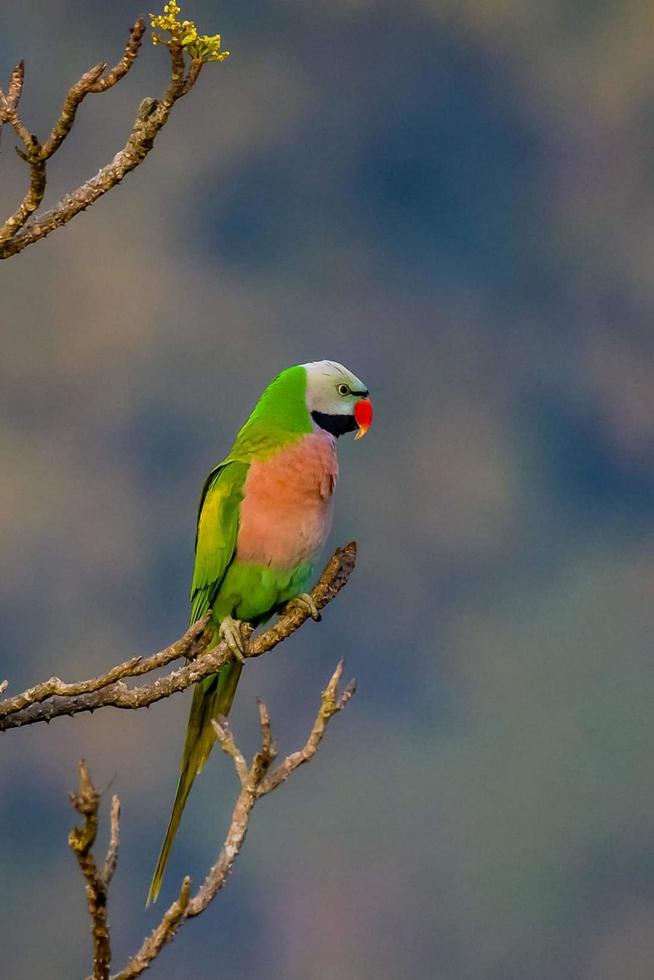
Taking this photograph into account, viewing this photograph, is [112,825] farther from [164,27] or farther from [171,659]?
[164,27]

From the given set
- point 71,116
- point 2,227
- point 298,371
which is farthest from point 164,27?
point 298,371

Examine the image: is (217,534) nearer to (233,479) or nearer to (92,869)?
(233,479)

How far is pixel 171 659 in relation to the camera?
2.64 meters

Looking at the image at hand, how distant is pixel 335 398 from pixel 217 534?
57 cm

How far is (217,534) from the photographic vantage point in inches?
141

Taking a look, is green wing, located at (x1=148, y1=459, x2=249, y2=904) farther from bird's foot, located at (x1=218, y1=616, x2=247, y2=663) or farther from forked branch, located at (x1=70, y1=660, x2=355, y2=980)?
forked branch, located at (x1=70, y1=660, x2=355, y2=980)

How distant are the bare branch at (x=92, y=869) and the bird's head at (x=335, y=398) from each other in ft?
6.28

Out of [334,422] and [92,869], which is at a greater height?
[334,422]

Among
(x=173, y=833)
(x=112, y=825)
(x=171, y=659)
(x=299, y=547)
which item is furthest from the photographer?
(x=299, y=547)

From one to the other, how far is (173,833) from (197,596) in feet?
2.69

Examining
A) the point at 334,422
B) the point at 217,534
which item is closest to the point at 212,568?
the point at 217,534

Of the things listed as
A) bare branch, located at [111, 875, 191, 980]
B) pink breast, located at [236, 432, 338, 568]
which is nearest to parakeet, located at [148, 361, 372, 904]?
pink breast, located at [236, 432, 338, 568]

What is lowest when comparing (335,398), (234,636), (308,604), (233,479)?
(308,604)

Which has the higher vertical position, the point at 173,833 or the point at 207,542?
the point at 207,542
